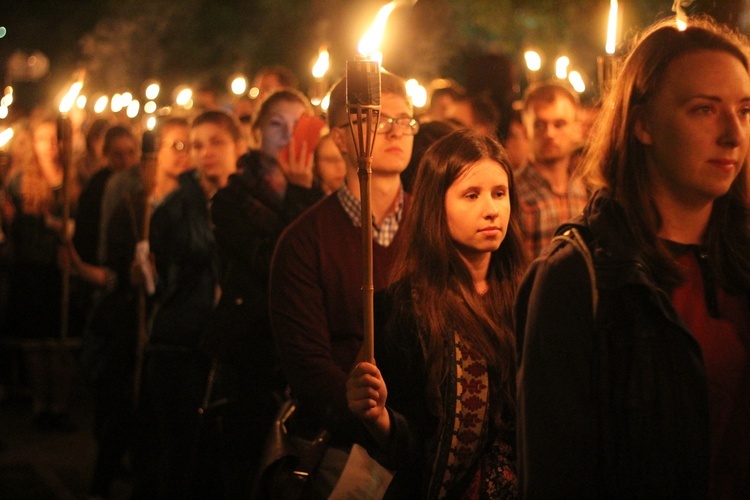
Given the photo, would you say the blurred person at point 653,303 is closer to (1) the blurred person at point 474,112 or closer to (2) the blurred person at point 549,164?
(2) the blurred person at point 549,164

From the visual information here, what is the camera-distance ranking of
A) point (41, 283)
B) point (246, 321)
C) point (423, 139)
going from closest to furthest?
point (423, 139)
point (246, 321)
point (41, 283)

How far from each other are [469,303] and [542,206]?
3.42 metres

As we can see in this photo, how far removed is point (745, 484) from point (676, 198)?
2.47 feet

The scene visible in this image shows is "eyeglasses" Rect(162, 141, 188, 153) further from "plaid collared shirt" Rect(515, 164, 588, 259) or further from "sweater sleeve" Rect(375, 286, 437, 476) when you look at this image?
"sweater sleeve" Rect(375, 286, 437, 476)

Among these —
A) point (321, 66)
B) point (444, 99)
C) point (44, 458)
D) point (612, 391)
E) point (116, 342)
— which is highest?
point (444, 99)

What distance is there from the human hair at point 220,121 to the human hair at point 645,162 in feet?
14.2

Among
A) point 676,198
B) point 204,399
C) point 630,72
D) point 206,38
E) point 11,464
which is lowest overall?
point 11,464

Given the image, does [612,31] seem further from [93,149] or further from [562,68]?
[93,149]

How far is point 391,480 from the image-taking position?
3705mm

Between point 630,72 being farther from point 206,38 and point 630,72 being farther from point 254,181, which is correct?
point 206,38

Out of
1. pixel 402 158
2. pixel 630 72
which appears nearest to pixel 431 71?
pixel 402 158

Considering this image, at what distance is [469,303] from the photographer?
3725 mm

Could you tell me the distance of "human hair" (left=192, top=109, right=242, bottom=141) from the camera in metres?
7.09

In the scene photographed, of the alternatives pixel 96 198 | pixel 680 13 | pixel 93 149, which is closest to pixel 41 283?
pixel 96 198
